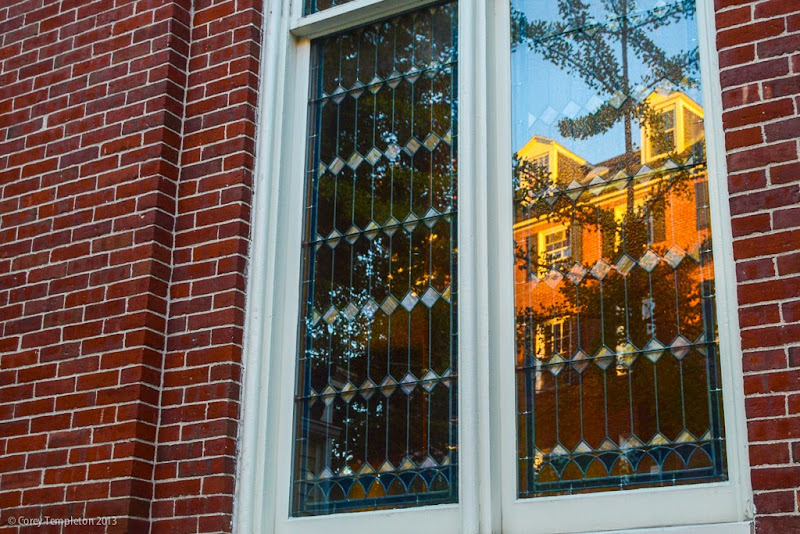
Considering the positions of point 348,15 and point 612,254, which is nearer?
point 612,254

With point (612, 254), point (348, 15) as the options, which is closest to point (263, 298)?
point (348, 15)

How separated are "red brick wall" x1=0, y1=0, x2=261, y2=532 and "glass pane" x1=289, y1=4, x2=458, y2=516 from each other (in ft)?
1.10

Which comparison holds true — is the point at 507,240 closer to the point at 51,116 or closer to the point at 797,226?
the point at 797,226

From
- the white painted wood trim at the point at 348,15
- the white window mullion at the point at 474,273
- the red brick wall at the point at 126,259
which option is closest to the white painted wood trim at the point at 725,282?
the white window mullion at the point at 474,273

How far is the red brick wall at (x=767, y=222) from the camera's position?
367 cm

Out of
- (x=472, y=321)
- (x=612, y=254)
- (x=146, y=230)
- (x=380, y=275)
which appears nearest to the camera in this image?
(x=612, y=254)

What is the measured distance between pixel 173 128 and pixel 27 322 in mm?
1118

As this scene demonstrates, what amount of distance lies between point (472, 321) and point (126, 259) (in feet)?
5.43

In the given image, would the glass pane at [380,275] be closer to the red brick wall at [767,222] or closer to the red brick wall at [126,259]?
→ the red brick wall at [126,259]

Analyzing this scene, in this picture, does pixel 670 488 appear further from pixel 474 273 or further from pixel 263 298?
pixel 263 298

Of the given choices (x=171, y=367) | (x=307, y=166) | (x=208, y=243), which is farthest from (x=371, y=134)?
(x=171, y=367)

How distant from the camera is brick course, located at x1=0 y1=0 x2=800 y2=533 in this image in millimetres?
4109

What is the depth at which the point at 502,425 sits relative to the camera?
4.33 m

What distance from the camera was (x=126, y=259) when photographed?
5.14 m
